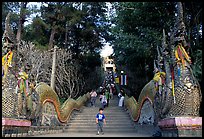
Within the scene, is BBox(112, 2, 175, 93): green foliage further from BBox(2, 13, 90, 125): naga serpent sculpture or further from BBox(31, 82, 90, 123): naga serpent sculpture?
BBox(2, 13, 90, 125): naga serpent sculpture

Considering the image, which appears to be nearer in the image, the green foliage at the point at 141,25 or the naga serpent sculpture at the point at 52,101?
the naga serpent sculpture at the point at 52,101

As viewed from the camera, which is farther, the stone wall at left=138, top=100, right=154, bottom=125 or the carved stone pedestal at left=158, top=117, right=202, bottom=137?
Result: the stone wall at left=138, top=100, right=154, bottom=125

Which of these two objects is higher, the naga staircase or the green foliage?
the green foliage

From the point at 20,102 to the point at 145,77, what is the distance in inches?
601

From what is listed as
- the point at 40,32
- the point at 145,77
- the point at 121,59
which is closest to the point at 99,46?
the point at 40,32

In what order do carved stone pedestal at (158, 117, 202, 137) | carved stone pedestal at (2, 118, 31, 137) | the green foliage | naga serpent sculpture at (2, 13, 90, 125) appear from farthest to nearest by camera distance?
1. the green foliage
2. naga serpent sculpture at (2, 13, 90, 125)
3. carved stone pedestal at (2, 118, 31, 137)
4. carved stone pedestal at (158, 117, 202, 137)

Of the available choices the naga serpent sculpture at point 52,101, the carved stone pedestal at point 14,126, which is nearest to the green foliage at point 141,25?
the naga serpent sculpture at point 52,101

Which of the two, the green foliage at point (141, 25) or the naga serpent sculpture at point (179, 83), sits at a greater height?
the green foliage at point (141, 25)

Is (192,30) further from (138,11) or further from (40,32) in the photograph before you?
(40,32)

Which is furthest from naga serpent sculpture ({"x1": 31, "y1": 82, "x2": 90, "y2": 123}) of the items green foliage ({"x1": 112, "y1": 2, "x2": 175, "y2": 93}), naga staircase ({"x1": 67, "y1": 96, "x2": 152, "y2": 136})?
green foliage ({"x1": 112, "y1": 2, "x2": 175, "y2": 93})

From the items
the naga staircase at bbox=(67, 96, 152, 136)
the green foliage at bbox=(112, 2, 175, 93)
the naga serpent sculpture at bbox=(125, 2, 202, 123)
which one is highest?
the green foliage at bbox=(112, 2, 175, 93)

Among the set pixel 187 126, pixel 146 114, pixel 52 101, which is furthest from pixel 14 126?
pixel 146 114

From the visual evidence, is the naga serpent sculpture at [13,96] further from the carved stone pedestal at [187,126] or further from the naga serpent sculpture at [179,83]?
the carved stone pedestal at [187,126]

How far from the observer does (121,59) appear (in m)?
20.3
